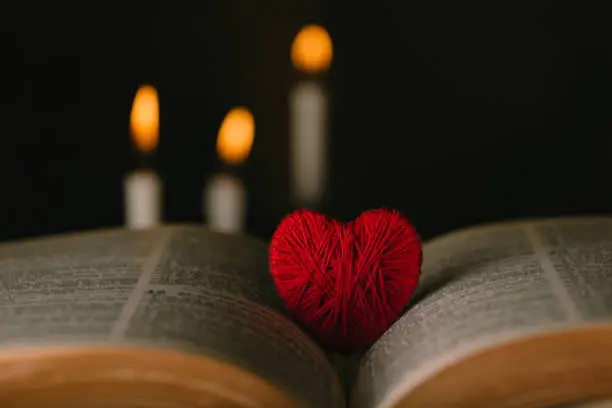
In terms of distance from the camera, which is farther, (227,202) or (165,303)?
(227,202)

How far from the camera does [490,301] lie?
22.0 inches

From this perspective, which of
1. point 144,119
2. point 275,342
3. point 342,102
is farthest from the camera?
point 342,102

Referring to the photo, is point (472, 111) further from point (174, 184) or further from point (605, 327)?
point (605, 327)

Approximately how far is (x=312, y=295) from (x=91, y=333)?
16 cm

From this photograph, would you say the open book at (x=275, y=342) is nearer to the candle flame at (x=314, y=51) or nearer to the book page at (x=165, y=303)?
the book page at (x=165, y=303)

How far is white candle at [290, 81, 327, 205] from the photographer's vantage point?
86cm

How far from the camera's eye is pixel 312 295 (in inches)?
24.3

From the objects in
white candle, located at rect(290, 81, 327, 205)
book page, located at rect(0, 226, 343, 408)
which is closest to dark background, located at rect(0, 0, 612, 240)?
white candle, located at rect(290, 81, 327, 205)

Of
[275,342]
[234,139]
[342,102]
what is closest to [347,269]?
[275,342]

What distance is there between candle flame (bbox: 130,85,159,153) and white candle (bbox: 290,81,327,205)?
0.47ft

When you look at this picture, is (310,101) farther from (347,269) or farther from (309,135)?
Result: (347,269)

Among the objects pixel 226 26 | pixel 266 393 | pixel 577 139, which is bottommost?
pixel 266 393

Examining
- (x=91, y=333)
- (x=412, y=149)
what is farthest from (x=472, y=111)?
(x=91, y=333)

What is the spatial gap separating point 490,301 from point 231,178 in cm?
33
